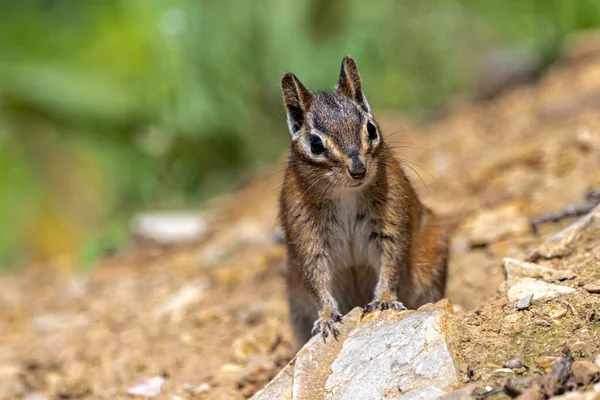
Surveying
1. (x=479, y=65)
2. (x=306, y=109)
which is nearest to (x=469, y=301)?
(x=306, y=109)

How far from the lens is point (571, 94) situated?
8352 millimetres

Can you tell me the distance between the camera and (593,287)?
371cm

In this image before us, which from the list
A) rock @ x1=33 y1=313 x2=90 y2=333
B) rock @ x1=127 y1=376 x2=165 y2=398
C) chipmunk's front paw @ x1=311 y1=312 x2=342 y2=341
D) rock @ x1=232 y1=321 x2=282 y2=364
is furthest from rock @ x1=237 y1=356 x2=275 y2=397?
rock @ x1=33 y1=313 x2=90 y2=333

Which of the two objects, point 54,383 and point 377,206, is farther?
point 54,383

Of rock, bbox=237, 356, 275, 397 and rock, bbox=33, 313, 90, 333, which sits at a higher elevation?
rock, bbox=33, 313, 90, 333

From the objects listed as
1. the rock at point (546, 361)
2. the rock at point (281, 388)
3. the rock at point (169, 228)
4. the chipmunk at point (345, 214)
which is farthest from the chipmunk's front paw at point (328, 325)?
the rock at point (169, 228)

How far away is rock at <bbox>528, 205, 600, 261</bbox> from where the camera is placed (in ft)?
14.5

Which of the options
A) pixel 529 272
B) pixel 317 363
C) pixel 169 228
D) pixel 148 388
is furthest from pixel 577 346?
pixel 169 228

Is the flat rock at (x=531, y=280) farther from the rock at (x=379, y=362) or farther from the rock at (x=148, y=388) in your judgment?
the rock at (x=148, y=388)

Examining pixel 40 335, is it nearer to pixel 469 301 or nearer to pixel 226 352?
pixel 226 352

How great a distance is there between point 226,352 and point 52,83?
247 inches

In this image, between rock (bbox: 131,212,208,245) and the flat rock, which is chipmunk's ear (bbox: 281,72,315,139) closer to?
the flat rock

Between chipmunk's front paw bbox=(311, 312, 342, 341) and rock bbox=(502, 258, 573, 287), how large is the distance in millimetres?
898

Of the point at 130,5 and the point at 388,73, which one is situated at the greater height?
the point at 130,5
